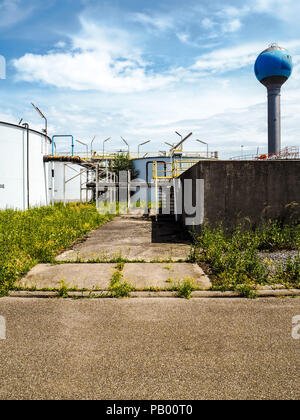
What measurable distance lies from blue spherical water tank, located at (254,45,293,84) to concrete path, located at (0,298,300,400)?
30255 mm

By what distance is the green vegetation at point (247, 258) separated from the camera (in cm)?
520

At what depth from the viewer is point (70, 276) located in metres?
5.64

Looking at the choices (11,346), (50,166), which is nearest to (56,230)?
(11,346)

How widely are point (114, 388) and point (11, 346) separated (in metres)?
1.42

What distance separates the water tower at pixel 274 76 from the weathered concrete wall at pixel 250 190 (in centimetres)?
2371

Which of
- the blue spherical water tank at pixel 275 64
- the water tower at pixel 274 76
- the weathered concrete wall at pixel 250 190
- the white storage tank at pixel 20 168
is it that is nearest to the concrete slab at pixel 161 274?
the weathered concrete wall at pixel 250 190

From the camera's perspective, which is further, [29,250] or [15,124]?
[15,124]

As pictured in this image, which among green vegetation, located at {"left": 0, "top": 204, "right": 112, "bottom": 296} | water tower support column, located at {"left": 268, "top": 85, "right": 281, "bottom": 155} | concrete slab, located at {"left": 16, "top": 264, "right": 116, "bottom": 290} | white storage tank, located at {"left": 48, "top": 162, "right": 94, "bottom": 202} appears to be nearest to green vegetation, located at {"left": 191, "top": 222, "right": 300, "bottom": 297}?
concrete slab, located at {"left": 16, "top": 264, "right": 116, "bottom": 290}

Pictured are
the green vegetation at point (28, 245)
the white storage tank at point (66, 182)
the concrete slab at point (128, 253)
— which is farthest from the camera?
the white storage tank at point (66, 182)

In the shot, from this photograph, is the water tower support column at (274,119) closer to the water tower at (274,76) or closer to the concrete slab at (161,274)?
the water tower at (274,76)

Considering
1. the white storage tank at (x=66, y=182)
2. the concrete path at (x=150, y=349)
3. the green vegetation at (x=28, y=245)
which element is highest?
the white storage tank at (x=66, y=182)

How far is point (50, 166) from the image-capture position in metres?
22.6

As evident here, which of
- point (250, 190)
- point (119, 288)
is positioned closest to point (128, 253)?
point (119, 288)
